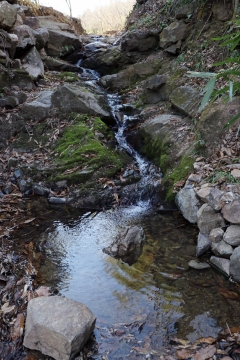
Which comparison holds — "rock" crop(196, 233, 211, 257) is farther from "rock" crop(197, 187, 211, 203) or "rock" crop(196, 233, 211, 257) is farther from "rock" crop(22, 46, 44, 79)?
"rock" crop(22, 46, 44, 79)

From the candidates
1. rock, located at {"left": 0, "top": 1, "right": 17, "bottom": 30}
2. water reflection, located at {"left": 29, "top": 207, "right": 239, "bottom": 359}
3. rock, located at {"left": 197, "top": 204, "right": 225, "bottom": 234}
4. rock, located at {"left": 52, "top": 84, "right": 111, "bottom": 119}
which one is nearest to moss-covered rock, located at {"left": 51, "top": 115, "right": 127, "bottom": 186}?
rock, located at {"left": 52, "top": 84, "right": 111, "bottom": 119}

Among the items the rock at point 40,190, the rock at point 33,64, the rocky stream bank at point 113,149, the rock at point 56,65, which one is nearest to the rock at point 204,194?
the rocky stream bank at point 113,149

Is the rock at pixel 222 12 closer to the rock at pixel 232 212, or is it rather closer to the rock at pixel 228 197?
the rock at pixel 228 197

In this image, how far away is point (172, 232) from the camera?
15.8ft

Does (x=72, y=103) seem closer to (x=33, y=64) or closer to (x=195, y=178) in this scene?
(x=33, y=64)

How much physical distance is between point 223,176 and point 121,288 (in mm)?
2174

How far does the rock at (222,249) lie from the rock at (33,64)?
7.34 metres

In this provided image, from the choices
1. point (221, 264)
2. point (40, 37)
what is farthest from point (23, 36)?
point (221, 264)

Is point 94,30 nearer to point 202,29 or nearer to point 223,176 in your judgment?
point 202,29

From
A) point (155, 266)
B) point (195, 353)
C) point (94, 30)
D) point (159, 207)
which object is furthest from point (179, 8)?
point (94, 30)

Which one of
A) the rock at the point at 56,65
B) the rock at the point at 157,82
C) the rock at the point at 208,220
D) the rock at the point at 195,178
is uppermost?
the rock at the point at 56,65

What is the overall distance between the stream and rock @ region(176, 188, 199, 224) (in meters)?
→ 0.13

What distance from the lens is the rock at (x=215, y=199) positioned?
14.0ft

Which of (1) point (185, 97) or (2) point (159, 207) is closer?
(2) point (159, 207)
